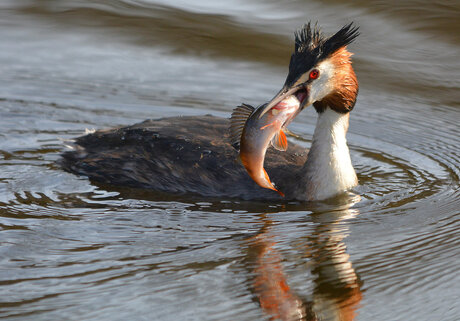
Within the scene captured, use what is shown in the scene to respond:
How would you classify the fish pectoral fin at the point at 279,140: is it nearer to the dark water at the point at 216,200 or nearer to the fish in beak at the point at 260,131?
the fish in beak at the point at 260,131

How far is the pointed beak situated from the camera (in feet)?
18.9

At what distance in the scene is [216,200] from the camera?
639 cm

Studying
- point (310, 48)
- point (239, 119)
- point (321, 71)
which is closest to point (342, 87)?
point (321, 71)

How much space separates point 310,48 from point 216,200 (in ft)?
4.31

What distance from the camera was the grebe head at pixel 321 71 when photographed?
6.12 metres

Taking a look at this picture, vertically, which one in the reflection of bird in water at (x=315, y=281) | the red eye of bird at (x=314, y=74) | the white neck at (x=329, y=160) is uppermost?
the red eye of bird at (x=314, y=74)

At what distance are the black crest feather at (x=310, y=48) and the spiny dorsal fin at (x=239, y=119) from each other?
38cm

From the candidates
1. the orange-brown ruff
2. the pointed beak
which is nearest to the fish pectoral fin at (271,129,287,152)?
the pointed beak

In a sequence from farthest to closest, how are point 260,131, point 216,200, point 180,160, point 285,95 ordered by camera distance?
point 180,160
point 216,200
point 285,95
point 260,131

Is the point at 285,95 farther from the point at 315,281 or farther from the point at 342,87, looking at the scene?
the point at 315,281

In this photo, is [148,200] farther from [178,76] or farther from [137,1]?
[137,1]

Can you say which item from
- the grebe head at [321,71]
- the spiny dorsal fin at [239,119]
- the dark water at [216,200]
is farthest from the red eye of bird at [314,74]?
the dark water at [216,200]

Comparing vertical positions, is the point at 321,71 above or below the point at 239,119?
above

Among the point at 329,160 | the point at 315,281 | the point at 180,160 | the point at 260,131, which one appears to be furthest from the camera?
the point at 180,160
